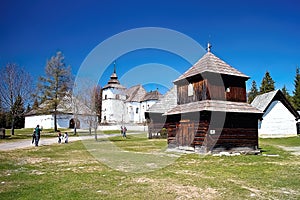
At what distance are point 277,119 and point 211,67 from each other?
72.5ft

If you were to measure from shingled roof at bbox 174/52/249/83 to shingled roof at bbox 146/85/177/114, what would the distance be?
14.6m

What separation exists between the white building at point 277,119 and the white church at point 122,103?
40.5 metres

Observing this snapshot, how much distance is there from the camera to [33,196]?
25.5 ft

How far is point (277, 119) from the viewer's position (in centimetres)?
3747

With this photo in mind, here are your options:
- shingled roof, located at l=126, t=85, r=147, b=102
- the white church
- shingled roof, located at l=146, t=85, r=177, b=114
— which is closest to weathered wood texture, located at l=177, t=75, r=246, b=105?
shingled roof, located at l=146, t=85, r=177, b=114

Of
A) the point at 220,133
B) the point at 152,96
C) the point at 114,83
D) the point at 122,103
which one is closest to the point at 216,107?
the point at 220,133

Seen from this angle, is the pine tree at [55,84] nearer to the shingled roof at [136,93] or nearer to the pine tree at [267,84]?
the shingled roof at [136,93]

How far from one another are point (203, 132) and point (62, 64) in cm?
3292

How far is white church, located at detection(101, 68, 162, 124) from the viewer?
75.6 m

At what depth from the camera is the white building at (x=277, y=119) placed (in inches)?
1466

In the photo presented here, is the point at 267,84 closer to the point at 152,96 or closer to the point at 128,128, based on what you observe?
the point at 152,96

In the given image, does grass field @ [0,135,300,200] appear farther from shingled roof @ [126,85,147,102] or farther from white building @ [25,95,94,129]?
shingled roof @ [126,85,147,102]

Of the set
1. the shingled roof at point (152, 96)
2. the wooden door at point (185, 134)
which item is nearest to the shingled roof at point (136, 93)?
the shingled roof at point (152, 96)

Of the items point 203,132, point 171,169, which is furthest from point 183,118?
point 171,169
